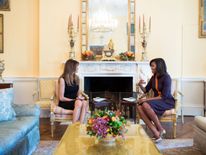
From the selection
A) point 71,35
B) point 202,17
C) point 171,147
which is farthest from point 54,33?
point 171,147

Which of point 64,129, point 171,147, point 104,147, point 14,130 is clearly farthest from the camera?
point 64,129

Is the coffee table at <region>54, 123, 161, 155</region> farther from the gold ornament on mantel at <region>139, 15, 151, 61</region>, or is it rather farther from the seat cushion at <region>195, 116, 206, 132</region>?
the gold ornament on mantel at <region>139, 15, 151, 61</region>

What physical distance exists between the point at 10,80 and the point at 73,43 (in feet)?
5.18

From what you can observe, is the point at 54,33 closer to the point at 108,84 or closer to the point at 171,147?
the point at 108,84

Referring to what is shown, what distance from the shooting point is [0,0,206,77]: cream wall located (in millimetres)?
5727

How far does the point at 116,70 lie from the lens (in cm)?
571

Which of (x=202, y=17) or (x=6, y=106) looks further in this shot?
(x=202, y=17)

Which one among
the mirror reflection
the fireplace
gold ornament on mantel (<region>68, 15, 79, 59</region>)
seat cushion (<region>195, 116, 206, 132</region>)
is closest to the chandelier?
the mirror reflection

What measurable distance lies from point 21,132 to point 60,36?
10.4 ft

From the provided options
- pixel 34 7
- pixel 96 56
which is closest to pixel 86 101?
pixel 96 56

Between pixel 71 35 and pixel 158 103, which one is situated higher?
pixel 71 35

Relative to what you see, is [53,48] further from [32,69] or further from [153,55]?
[153,55]

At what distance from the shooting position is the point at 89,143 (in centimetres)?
261

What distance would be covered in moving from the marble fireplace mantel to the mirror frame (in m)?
0.36
